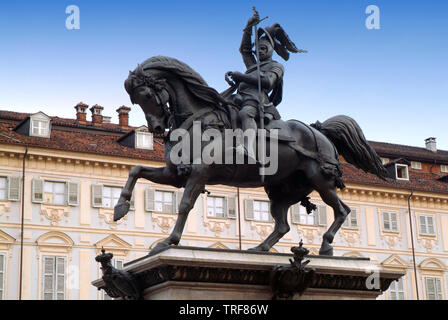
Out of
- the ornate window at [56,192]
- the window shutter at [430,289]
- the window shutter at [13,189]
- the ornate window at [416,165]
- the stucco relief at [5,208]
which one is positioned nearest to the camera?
the stucco relief at [5,208]

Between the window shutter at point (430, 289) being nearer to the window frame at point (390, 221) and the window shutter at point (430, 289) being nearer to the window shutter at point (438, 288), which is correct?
the window shutter at point (438, 288)

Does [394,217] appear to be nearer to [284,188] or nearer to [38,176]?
[38,176]

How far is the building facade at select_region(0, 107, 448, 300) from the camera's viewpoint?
41.2 metres

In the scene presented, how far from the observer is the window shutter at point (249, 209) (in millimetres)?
45594

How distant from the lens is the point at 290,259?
13508 mm

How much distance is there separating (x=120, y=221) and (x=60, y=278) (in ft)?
12.2

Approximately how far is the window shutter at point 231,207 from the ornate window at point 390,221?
29.1 feet

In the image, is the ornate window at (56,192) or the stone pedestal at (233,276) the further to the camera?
the ornate window at (56,192)

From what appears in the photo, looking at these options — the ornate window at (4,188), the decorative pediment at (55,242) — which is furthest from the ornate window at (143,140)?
the ornate window at (4,188)

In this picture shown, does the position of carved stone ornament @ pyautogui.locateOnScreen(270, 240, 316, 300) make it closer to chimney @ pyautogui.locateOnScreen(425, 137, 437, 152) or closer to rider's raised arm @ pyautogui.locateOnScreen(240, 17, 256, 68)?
rider's raised arm @ pyautogui.locateOnScreen(240, 17, 256, 68)

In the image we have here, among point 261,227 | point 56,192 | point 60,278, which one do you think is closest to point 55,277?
point 60,278

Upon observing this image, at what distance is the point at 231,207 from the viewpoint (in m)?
45.4
